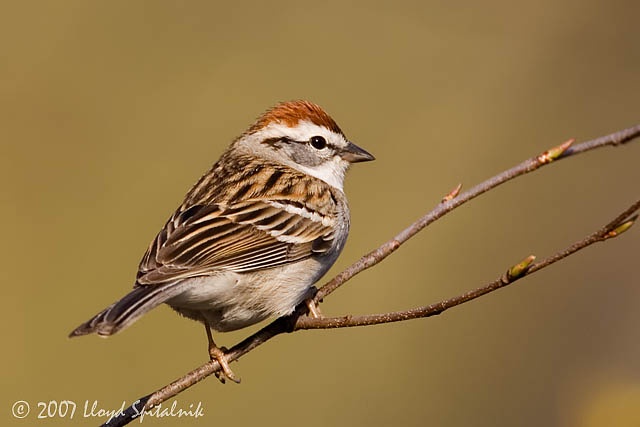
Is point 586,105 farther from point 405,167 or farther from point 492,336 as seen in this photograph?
point 492,336

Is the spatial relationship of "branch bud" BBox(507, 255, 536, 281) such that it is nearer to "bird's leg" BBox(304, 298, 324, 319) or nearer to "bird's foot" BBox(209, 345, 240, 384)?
"bird's leg" BBox(304, 298, 324, 319)

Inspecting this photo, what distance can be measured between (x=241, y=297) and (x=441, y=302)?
53.5 inches

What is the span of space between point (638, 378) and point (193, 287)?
2.31m

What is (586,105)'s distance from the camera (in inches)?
379

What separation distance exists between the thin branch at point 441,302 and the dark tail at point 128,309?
13.1 inches

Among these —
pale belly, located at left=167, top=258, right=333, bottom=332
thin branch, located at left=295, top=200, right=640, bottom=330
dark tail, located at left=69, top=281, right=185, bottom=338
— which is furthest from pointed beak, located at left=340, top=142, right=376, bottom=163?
thin branch, located at left=295, top=200, right=640, bottom=330

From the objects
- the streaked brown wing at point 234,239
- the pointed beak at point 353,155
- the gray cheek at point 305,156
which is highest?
the pointed beak at point 353,155

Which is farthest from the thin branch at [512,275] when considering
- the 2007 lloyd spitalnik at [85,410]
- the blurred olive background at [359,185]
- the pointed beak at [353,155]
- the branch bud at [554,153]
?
the 2007 lloyd spitalnik at [85,410]

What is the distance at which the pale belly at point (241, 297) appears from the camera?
3871 mm

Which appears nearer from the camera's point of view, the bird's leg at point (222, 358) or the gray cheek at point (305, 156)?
the bird's leg at point (222, 358)

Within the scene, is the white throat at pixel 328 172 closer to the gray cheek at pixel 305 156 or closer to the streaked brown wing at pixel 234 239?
the gray cheek at pixel 305 156

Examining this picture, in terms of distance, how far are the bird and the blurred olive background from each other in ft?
5.28

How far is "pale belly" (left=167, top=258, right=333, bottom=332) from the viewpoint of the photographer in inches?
152

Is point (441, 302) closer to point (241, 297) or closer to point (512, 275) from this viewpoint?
point (512, 275)
